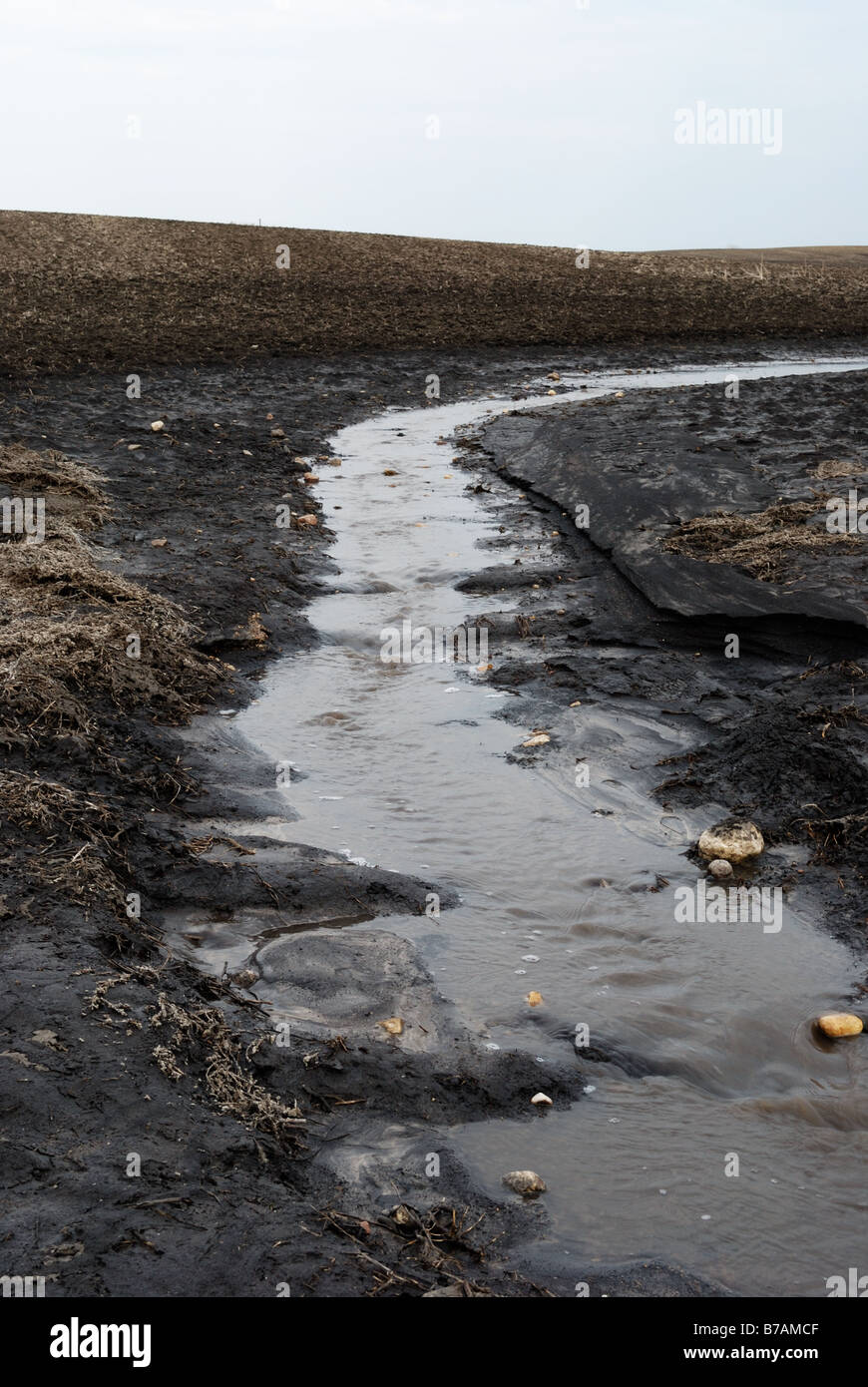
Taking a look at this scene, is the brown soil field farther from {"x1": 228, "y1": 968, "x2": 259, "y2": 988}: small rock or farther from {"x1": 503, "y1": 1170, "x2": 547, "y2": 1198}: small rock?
{"x1": 503, "y1": 1170, "x2": 547, "y2": 1198}: small rock

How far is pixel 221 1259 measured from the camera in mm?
2783

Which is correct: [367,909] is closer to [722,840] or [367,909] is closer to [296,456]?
[722,840]

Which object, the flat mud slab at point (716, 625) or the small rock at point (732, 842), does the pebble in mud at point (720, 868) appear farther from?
the flat mud slab at point (716, 625)

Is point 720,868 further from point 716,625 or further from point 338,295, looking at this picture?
point 338,295

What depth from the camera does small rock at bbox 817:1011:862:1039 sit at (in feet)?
13.2

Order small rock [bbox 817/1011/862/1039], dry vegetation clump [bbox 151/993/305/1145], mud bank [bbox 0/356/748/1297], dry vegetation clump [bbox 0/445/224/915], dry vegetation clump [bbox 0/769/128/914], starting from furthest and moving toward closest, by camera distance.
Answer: dry vegetation clump [bbox 0/445/224/915]
dry vegetation clump [bbox 0/769/128/914]
small rock [bbox 817/1011/862/1039]
dry vegetation clump [bbox 151/993/305/1145]
mud bank [bbox 0/356/748/1297]

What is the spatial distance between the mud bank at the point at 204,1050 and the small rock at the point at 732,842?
52.6 inches

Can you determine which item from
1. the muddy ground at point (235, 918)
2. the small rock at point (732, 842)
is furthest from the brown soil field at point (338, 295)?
the small rock at point (732, 842)

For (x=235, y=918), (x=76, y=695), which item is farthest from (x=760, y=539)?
(x=235, y=918)

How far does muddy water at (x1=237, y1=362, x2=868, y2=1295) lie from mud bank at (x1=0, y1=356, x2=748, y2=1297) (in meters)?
0.15

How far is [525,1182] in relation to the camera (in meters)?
3.35

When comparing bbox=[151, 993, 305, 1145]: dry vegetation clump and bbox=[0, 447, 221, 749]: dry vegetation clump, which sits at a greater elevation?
bbox=[0, 447, 221, 749]: dry vegetation clump

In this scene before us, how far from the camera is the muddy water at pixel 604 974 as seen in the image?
3.29 m

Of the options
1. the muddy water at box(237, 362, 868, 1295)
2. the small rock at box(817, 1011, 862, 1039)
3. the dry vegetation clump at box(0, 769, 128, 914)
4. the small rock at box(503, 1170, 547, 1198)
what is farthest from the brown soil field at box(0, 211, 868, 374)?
the small rock at box(503, 1170, 547, 1198)
